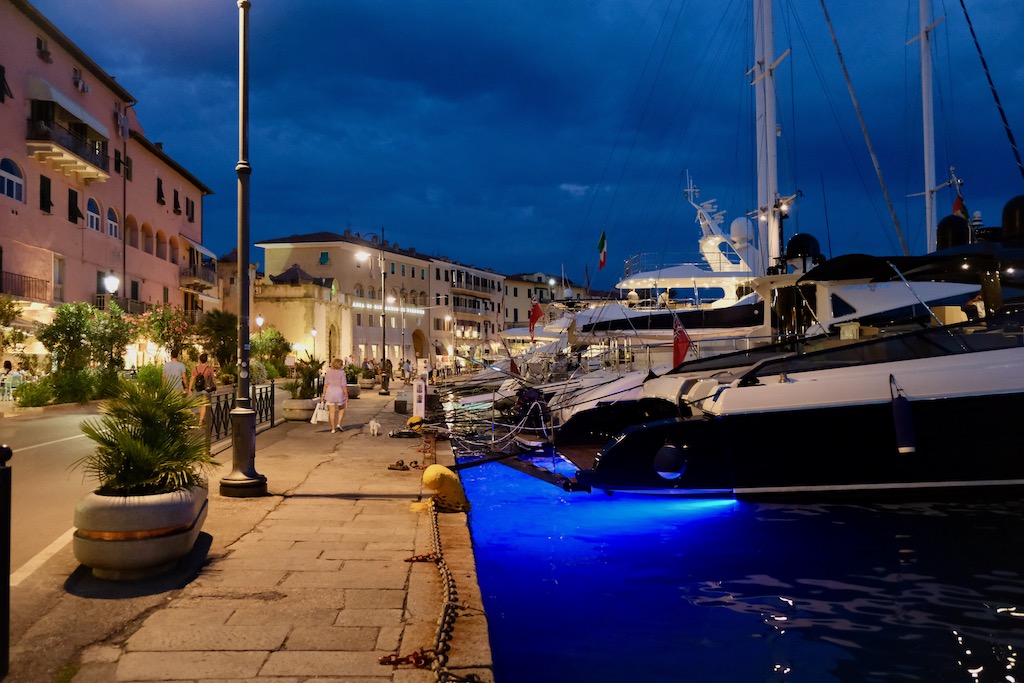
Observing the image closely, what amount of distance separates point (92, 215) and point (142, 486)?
129ft

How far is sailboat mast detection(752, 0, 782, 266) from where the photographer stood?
2231cm

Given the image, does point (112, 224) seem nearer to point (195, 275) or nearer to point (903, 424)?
point (195, 275)

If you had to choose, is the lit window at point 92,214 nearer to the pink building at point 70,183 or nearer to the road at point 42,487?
the pink building at point 70,183

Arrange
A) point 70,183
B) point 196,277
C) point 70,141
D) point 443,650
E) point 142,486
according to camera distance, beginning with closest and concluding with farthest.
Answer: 1. point 443,650
2. point 142,486
3. point 70,141
4. point 70,183
5. point 196,277

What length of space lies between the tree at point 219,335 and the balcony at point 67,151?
401 inches

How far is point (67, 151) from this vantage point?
34688 mm

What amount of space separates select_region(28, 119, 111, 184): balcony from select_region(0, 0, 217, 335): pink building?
46mm

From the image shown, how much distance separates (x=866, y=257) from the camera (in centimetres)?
1345

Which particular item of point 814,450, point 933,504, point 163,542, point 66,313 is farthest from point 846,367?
point 66,313

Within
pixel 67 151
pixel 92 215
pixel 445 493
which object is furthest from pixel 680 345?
pixel 92 215

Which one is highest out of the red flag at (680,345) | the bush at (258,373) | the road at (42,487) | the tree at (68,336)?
the tree at (68,336)

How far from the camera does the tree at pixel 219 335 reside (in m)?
46.7

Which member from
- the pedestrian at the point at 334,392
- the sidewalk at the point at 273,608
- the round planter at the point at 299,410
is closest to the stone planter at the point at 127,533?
the sidewalk at the point at 273,608

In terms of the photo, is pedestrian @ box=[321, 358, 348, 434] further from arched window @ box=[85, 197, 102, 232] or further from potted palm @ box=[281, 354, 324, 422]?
arched window @ box=[85, 197, 102, 232]
